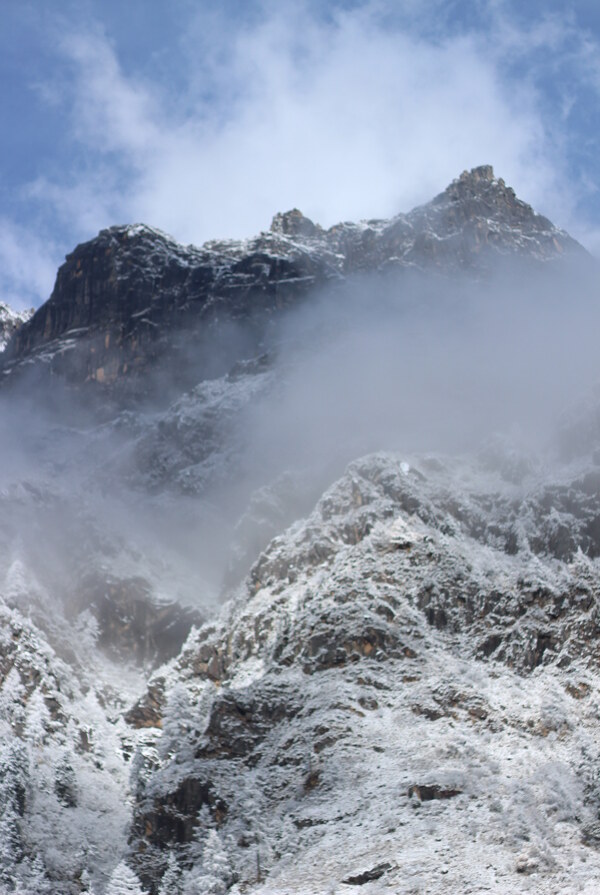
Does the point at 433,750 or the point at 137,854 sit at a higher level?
the point at 433,750

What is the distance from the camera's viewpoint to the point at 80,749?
122062 mm

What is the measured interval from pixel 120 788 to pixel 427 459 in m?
61.3

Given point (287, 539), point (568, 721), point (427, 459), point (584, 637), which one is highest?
point (427, 459)

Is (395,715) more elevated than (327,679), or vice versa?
(327,679)

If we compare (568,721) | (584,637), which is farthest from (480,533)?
(568,721)

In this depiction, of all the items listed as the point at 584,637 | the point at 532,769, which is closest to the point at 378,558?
the point at 584,637

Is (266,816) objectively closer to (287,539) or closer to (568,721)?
(568,721)

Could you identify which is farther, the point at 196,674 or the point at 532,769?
the point at 196,674

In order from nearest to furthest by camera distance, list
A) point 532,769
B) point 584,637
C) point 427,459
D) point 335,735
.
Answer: point 532,769
point 335,735
point 584,637
point 427,459

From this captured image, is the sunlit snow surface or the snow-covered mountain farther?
the snow-covered mountain

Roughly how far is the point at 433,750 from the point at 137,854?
26245 mm

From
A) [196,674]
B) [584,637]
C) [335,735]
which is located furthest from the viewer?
[196,674]

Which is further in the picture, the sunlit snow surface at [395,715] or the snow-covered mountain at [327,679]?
the snow-covered mountain at [327,679]

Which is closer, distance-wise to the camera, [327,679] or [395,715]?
[395,715]
